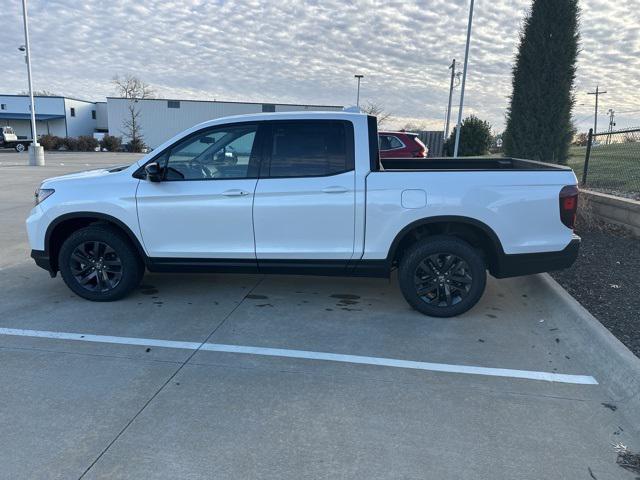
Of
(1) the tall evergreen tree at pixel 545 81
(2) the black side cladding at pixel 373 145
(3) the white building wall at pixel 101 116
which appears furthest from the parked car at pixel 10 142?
(2) the black side cladding at pixel 373 145

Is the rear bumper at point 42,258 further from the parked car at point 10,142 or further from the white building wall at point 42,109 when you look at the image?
the white building wall at point 42,109

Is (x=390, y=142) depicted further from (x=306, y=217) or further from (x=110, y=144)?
(x=110, y=144)

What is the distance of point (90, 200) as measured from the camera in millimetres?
4926

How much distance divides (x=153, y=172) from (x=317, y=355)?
2322 mm

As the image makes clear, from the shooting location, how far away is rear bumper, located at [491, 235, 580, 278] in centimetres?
458

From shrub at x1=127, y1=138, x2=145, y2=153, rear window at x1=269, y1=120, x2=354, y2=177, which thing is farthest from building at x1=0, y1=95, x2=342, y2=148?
rear window at x1=269, y1=120, x2=354, y2=177

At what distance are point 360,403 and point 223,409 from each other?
90 centimetres

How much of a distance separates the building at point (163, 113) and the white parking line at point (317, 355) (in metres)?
53.3

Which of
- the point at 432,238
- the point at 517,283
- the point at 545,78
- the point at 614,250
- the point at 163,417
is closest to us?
the point at 163,417

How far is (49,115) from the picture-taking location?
61750mm

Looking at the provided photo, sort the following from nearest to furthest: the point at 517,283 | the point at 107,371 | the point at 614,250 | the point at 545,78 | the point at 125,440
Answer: the point at 125,440, the point at 107,371, the point at 517,283, the point at 614,250, the point at 545,78

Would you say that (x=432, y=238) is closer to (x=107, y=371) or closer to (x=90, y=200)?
(x=107, y=371)

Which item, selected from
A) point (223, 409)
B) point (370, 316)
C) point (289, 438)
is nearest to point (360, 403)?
point (289, 438)

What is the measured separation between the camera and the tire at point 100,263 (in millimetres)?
5020
